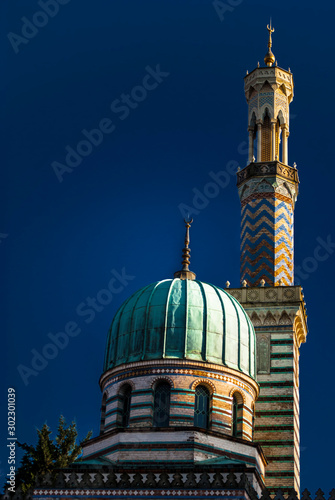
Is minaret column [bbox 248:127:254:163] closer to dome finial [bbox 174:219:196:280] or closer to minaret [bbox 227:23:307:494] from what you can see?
minaret [bbox 227:23:307:494]

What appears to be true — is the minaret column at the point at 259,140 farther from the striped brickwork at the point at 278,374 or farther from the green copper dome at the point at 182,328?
the green copper dome at the point at 182,328

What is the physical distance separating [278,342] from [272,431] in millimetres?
3461

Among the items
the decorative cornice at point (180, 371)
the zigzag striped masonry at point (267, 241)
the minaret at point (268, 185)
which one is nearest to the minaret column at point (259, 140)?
the minaret at point (268, 185)

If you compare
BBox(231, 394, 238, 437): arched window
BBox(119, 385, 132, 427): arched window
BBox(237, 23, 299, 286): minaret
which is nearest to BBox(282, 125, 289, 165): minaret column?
BBox(237, 23, 299, 286): minaret

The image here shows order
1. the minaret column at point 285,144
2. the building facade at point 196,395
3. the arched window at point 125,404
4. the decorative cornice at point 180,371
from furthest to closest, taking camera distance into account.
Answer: the minaret column at point 285,144 < the arched window at point 125,404 < the decorative cornice at point 180,371 < the building facade at point 196,395

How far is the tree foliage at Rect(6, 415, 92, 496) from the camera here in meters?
33.6

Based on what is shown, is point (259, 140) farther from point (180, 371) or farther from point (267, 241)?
point (180, 371)

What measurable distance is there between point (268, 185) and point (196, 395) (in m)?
13.2

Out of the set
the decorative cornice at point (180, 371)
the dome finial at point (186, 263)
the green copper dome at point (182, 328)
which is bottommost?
the decorative cornice at point (180, 371)

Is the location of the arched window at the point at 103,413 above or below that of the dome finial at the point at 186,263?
below

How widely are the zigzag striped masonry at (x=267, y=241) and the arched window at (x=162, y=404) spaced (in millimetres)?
9832

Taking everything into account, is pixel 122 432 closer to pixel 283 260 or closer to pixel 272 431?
pixel 272 431

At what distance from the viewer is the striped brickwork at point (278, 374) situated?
32.8 metres

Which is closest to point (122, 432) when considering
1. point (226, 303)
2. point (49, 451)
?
point (226, 303)
